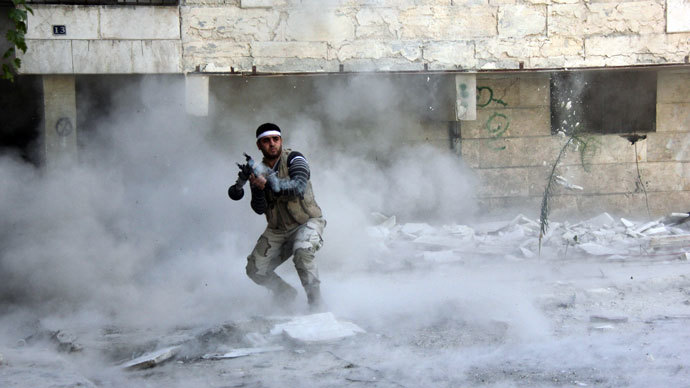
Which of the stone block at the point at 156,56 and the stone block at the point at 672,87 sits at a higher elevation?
the stone block at the point at 156,56

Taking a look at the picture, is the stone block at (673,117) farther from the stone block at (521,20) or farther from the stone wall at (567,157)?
the stone block at (521,20)

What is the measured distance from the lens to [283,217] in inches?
209

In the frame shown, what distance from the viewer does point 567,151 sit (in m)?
9.70

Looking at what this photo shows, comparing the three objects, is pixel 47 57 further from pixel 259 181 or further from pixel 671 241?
pixel 671 241

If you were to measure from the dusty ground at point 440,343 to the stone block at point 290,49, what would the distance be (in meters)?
3.44

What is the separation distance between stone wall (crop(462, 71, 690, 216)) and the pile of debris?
0.55 m

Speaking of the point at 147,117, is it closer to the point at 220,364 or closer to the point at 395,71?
the point at 395,71

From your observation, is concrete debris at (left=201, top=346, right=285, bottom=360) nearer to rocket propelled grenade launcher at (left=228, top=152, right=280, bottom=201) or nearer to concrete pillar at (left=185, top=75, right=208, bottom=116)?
rocket propelled grenade launcher at (left=228, top=152, right=280, bottom=201)

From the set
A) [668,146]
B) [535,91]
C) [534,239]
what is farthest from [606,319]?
[668,146]

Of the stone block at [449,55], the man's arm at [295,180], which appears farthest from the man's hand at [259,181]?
the stone block at [449,55]

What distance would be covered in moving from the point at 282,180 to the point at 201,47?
4365 mm

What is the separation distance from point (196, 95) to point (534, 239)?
415 cm

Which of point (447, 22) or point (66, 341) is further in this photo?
point (447, 22)

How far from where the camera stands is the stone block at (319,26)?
8.85 metres
